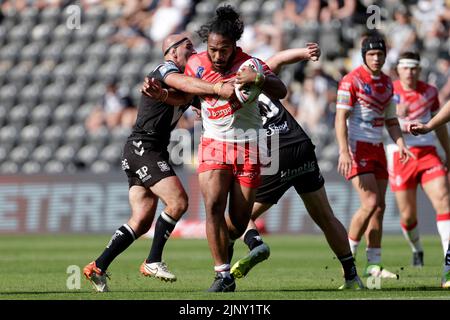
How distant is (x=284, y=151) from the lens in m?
10.2

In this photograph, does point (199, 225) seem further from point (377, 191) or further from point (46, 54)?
point (377, 191)

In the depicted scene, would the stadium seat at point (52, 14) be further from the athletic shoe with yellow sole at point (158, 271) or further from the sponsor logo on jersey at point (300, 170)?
the sponsor logo on jersey at point (300, 170)

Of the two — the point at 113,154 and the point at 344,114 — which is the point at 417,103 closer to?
Result: the point at 344,114

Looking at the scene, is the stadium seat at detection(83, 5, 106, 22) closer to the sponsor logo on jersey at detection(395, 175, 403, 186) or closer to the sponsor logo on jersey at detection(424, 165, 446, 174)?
the sponsor logo on jersey at detection(395, 175, 403, 186)

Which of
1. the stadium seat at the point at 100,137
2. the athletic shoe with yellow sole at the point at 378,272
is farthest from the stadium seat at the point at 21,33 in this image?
the athletic shoe with yellow sole at the point at 378,272

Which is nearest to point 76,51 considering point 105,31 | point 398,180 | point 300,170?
point 105,31

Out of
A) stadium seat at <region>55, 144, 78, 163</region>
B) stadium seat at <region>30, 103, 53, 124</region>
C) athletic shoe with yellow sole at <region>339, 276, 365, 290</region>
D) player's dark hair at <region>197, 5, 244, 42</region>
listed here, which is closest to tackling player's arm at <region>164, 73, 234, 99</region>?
player's dark hair at <region>197, 5, 244, 42</region>

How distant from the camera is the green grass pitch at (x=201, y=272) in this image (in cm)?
946

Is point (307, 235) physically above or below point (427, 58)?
below

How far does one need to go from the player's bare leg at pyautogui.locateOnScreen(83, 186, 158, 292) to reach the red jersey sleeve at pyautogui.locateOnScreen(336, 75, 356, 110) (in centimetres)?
273

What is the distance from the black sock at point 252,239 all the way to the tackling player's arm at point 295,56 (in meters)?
1.65

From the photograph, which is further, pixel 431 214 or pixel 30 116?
pixel 30 116
